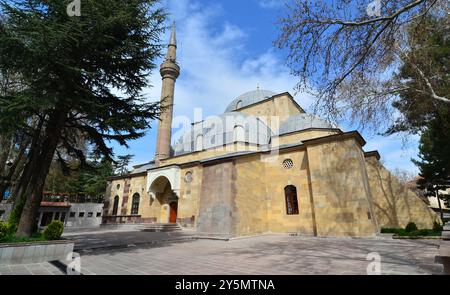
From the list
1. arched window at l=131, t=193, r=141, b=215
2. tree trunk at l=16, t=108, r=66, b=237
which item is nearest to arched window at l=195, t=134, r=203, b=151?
arched window at l=131, t=193, r=141, b=215

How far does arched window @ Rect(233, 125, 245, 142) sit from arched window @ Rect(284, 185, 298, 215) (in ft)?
18.6

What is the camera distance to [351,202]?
13406 mm

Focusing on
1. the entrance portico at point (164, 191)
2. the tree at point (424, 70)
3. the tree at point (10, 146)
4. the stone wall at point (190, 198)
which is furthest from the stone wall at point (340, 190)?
the tree at point (10, 146)

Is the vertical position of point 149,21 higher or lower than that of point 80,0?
higher

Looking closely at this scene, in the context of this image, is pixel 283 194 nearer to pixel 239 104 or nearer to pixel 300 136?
pixel 300 136

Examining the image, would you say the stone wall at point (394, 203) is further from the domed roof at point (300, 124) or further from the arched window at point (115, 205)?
the arched window at point (115, 205)

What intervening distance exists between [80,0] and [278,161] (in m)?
14.1

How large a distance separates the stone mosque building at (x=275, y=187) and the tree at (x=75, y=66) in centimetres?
216

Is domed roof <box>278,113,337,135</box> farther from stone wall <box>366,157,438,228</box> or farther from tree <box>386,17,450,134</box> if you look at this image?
tree <box>386,17,450,134</box>

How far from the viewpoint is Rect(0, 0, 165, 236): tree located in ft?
20.8

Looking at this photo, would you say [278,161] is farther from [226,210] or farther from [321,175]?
[226,210]

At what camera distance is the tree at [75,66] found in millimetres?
6332

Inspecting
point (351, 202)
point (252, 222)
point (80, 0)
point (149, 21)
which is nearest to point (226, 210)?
point (252, 222)

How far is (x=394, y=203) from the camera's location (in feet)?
52.3
